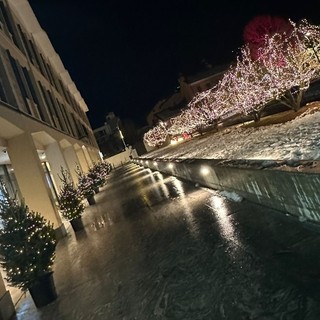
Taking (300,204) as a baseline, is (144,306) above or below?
below

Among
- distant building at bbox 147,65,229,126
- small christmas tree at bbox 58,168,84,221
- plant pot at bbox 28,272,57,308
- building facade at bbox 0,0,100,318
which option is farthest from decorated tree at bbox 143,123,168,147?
plant pot at bbox 28,272,57,308

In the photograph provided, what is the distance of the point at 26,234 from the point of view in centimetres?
658

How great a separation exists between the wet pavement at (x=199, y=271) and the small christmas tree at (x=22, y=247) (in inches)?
23.5

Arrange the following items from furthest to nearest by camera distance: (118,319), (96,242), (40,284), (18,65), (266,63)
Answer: (266,63), (18,65), (96,242), (40,284), (118,319)

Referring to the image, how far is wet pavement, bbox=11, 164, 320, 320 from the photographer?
12.5 feet

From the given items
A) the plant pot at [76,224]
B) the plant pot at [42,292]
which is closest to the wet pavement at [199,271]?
the plant pot at [42,292]

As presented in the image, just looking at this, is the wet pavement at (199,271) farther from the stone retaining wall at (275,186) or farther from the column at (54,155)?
the column at (54,155)

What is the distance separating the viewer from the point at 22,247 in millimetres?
6402

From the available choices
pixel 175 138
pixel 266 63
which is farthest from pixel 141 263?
pixel 175 138

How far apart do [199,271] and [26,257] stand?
3.10 meters

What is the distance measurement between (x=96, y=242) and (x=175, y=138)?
55.9 m

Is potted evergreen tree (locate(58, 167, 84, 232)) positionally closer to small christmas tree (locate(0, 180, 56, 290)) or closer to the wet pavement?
the wet pavement

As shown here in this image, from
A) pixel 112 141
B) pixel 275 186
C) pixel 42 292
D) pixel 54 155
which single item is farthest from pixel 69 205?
pixel 112 141

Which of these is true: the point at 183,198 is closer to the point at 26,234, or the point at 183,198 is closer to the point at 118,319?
the point at 26,234
